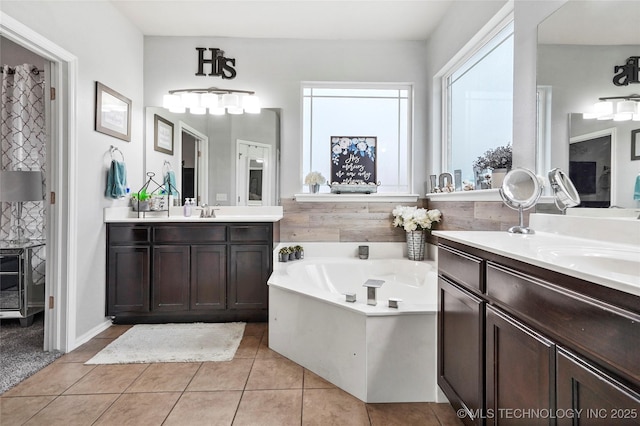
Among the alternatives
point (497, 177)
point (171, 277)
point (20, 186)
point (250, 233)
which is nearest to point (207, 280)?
point (171, 277)

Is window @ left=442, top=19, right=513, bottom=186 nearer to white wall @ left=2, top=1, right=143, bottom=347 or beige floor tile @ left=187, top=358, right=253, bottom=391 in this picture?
beige floor tile @ left=187, top=358, right=253, bottom=391

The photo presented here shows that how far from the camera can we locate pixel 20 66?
2.93m

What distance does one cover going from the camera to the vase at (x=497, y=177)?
2.05 metres

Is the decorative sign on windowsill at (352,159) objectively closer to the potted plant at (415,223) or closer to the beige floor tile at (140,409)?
the potted plant at (415,223)

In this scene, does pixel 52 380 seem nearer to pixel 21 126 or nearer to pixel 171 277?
pixel 171 277

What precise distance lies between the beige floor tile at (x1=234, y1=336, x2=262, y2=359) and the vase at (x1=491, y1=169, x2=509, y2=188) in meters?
1.96

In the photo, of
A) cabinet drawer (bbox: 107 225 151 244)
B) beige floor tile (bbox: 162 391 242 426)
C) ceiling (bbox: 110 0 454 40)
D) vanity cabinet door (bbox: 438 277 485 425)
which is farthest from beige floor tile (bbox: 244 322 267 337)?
ceiling (bbox: 110 0 454 40)

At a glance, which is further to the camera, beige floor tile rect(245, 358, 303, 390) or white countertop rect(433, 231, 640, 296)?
beige floor tile rect(245, 358, 303, 390)

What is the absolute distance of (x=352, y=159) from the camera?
344 cm

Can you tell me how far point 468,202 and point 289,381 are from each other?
1758 millimetres

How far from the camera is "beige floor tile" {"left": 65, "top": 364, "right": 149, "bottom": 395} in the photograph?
73.6 inches

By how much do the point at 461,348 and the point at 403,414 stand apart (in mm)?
541

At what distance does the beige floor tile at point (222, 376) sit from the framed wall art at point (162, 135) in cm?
219

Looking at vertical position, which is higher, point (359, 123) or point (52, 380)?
point (359, 123)
